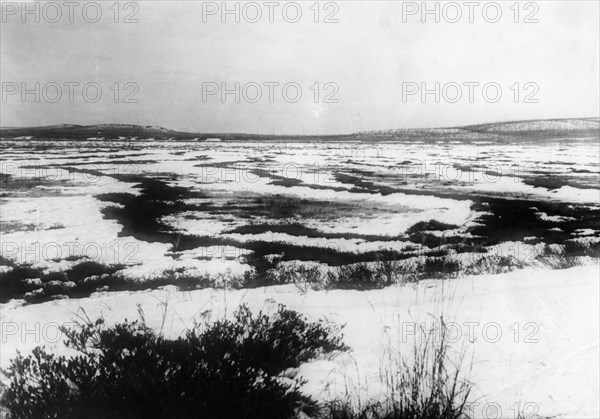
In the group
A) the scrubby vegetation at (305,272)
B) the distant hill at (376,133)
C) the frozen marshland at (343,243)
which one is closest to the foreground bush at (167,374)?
the frozen marshland at (343,243)

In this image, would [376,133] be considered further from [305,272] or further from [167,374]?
[167,374]

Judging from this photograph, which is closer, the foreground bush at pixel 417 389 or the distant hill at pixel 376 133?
the foreground bush at pixel 417 389

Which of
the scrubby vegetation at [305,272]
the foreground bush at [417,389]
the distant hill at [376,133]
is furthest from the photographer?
the distant hill at [376,133]

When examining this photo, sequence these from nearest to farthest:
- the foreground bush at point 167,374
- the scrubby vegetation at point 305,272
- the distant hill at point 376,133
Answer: the foreground bush at point 167,374 < the scrubby vegetation at point 305,272 < the distant hill at point 376,133

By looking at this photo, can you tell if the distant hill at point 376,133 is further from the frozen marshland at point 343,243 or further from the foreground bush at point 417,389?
the foreground bush at point 417,389

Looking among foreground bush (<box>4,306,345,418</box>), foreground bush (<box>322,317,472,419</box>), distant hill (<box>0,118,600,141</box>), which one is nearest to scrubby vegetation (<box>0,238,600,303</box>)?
foreground bush (<box>4,306,345,418</box>)

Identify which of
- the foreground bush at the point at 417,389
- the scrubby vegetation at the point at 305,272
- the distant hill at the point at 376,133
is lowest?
the foreground bush at the point at 417,389

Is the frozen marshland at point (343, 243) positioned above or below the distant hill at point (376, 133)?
below

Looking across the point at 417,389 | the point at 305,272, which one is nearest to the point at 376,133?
the point at 305,272
